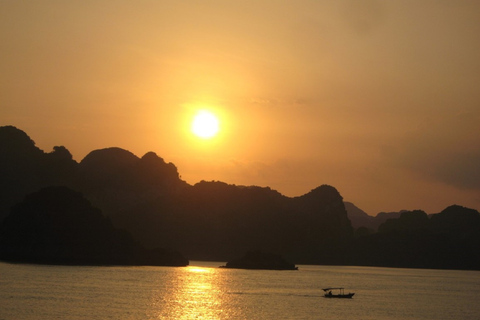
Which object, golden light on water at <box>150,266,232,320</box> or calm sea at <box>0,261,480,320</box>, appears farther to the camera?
golden light on water at <box>150,266,232,320</box>

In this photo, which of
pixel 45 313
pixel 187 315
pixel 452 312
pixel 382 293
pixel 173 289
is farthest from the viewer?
pixel 382 293

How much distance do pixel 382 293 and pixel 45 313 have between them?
348ft

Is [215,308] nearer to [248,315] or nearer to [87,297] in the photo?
[248,315]

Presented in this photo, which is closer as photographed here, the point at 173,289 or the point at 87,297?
the point at 87,297

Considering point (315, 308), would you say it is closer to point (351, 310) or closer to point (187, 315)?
point (351, 310)

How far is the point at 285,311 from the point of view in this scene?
408 feet

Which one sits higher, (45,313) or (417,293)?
(417,293)

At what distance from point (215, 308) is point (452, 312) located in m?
49.4

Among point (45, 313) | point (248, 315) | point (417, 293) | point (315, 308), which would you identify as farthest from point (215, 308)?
point (417, 293)

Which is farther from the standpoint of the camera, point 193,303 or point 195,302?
point 195,302

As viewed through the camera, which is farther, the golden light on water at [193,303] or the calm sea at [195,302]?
the golden light on water at [193,303]

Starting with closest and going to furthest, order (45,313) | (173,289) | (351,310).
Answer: (45,313)
(351,310)
(173,289)

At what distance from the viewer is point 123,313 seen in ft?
361

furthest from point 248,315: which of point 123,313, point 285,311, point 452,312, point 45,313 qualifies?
point 452,312
